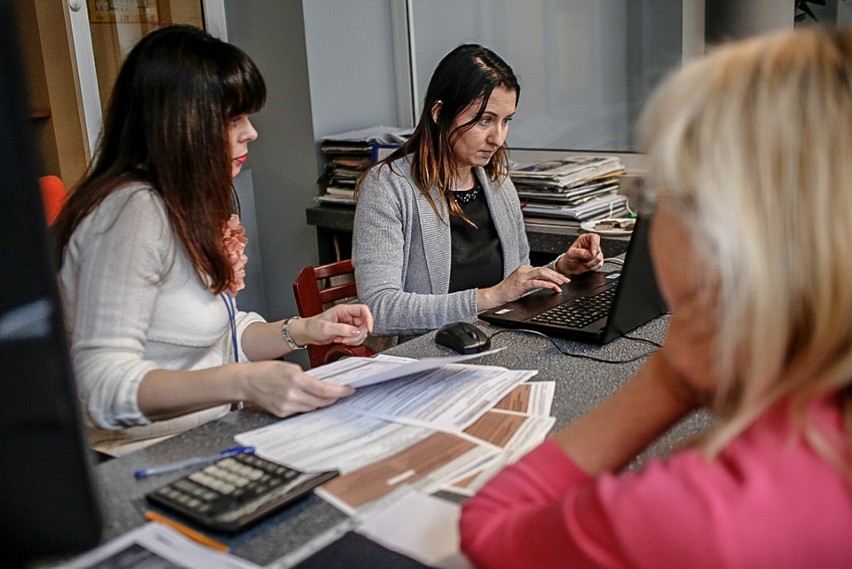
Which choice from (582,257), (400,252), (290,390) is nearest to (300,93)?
(400,252)

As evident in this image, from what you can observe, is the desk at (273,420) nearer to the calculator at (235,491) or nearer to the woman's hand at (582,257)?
the calculator at (235,491)

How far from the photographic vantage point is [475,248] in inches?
85.0

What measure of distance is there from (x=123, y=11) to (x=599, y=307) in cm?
212

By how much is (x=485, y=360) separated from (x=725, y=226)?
78 centimetres

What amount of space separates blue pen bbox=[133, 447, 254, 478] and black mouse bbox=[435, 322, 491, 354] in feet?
1.50

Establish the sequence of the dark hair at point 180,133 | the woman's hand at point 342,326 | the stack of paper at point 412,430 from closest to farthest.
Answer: the stack of paper at point 412,430, the dark hair at point 180,133, the woman's hand at point 342,326

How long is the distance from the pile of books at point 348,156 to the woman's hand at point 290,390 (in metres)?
1.66

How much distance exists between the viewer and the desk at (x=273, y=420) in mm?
785

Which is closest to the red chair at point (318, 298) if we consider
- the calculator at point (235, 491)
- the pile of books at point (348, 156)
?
the pile of books at point (348, 156)

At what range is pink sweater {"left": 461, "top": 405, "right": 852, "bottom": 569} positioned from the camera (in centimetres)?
52

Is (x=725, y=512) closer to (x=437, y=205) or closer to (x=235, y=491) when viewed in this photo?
(x=235, y=491)

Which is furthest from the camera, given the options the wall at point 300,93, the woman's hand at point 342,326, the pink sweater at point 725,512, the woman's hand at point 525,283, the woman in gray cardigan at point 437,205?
the wall at point 300,93

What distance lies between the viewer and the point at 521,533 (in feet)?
2.08

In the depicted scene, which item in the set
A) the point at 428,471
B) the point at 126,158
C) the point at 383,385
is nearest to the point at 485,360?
the point at 383,385
